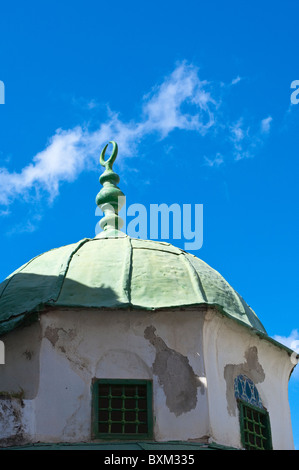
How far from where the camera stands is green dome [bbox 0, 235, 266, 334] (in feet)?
40.0

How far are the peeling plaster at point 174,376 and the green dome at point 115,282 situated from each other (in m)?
0.59

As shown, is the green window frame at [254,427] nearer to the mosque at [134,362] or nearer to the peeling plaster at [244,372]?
the mosque at [134,362]

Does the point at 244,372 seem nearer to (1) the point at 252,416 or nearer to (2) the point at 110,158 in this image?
(1) the point at 252,416

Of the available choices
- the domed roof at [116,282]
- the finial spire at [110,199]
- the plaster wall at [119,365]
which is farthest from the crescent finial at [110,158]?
the plaster wall at [119,365]

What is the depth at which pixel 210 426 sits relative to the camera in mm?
11297

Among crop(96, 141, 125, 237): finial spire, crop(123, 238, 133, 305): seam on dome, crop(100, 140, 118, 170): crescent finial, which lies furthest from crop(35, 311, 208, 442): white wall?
crop(100, 140, 118, 170): crescent finial

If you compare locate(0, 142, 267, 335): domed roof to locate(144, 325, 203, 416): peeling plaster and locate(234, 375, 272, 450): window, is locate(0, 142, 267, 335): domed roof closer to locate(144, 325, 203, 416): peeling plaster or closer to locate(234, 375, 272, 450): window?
locate(144, 325, 203, 416): peeling plaster

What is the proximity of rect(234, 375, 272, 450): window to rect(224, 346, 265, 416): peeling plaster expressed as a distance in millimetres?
95

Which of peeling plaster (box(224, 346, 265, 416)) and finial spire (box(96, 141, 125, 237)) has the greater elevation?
finial spire (box(96, 141, 125, 237))

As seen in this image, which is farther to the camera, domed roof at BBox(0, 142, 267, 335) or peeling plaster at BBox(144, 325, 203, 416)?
domed roof at BBox(0, 142, 267, 335)

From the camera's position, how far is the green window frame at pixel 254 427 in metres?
12.0

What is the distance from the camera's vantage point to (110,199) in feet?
53.8

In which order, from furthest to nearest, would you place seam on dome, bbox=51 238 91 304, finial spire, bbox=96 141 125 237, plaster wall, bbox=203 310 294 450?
finial spire, bbox=96 141 125 237, seam on dome, bbox=51 238 91 304, plaster wall, bbox=203 310 294 450
